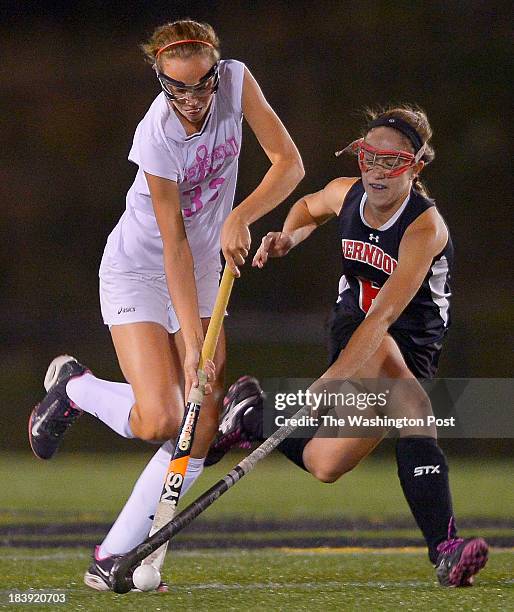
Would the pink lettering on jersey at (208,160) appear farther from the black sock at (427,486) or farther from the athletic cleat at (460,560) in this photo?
the athletic cleat at (460,560)

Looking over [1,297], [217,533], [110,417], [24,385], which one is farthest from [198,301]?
[1,297]

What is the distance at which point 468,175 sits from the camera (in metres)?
10.6

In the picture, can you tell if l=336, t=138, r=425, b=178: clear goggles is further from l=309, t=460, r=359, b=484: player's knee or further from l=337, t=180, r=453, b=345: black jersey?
l=309, t=460, r=359, b=484: player's knee

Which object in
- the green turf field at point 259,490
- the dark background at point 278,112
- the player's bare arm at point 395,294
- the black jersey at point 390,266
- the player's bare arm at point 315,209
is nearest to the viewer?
the player's bare arm at point 395,294

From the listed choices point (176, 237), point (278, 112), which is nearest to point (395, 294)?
point (176, 237)

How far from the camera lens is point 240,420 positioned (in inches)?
155

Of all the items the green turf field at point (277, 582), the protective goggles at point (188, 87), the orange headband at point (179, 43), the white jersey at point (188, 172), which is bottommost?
the green turf field at point (277, 582)

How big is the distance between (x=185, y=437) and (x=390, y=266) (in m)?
0.79

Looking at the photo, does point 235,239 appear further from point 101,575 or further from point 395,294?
point 101,575

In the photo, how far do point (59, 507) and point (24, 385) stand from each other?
113 inches

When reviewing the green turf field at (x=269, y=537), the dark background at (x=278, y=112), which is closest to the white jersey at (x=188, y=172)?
the green turf field at (x=269, y=537)

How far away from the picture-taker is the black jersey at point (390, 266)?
355 centimetres

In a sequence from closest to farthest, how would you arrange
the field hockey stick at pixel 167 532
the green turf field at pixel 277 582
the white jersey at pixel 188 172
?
the green turf field at pixel 277 582, the field hockey stick at pixel 167 532, the white jersey at pixel 188 172

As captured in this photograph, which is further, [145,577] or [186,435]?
[186,435]
